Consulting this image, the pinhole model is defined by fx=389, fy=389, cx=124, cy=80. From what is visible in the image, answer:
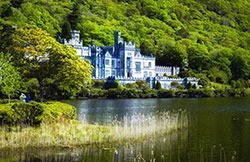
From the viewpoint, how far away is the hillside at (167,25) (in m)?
109

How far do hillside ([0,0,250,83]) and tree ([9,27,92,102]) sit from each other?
136 ft

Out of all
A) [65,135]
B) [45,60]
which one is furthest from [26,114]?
[45,60]

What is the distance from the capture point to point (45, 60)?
2688cm

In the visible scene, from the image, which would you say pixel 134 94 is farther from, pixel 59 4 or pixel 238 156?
pixel 59 4

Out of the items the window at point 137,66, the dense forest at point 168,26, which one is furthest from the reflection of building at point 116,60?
the dense forest at point 168,26

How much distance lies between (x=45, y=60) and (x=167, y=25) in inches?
5105

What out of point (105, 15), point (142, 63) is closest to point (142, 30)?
point (105, 15)

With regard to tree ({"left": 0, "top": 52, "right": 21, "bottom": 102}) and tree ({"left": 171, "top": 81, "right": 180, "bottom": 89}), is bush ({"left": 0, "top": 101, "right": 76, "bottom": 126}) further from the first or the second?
tree ({"left": 171, "top": 81, "right": 180, "bottom": 89})

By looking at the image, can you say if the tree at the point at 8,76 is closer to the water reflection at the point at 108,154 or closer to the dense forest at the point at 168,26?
the water reflection at the point at 108,154

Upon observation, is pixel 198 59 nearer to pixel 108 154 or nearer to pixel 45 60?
pixel 45 60

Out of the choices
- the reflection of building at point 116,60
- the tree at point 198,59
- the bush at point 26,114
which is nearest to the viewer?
the bush at point 26,114

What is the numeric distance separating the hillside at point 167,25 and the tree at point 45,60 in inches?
1631

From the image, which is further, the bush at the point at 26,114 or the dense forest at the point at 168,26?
the dense forest at the point at 168,26

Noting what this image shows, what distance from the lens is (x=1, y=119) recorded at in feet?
66.0
